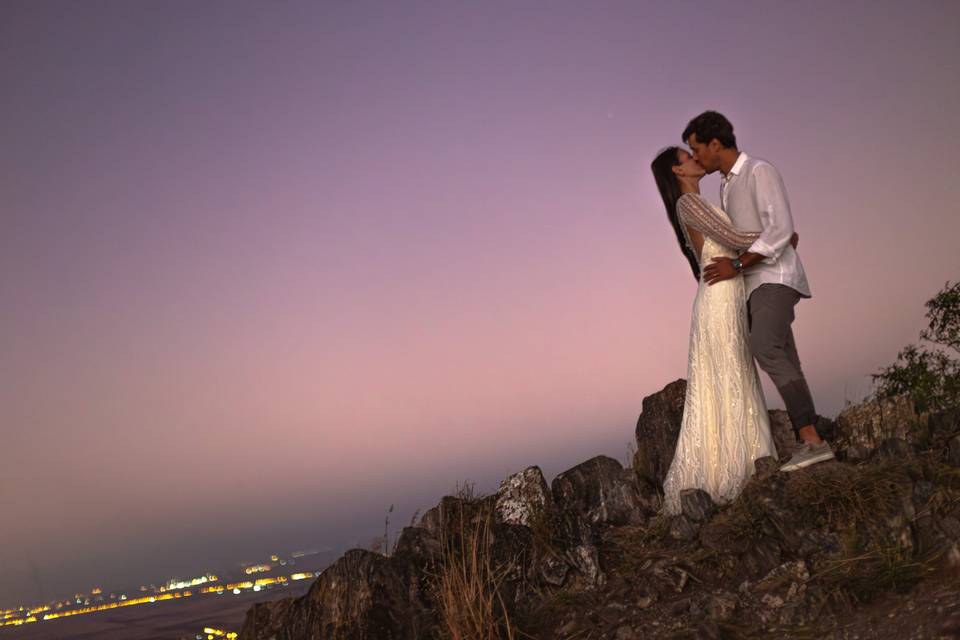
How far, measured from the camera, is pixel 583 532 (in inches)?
311

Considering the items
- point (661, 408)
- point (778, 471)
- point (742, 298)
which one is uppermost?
point (742, 298)

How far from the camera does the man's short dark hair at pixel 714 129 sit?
8.31m

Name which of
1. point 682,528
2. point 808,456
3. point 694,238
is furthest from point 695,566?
point 694,238

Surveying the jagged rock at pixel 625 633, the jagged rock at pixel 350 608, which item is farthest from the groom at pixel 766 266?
the jagged rock at pixel 350 608

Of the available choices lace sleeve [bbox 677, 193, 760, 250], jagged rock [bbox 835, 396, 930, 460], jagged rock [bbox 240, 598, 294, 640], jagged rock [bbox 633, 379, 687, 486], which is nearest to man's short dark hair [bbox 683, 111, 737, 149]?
lace sleeve [bbox 677, 193, 760, 250]

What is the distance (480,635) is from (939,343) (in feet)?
48.5

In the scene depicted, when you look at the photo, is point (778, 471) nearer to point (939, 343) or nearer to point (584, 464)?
point (584, 464)

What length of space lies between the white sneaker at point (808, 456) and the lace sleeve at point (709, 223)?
2193 millimetres

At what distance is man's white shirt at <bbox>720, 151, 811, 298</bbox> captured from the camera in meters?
8.00

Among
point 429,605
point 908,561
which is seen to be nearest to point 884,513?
point 908,561

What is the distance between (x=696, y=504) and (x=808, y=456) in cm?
119

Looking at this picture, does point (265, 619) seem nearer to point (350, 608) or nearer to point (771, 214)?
point (350, 608)

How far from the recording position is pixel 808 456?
7.54m

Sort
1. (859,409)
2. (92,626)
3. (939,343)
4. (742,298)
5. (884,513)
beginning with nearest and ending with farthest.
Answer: (884,513)
(742,298)
(859,409)
(92,626)
(939,343)
